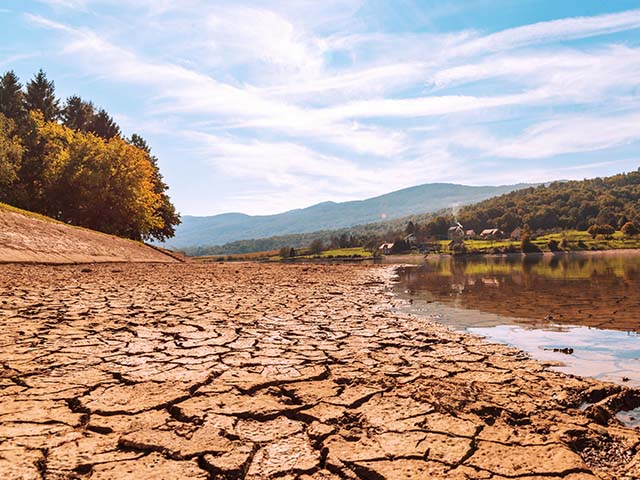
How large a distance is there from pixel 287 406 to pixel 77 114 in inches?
2550

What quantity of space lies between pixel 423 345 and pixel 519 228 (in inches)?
4102

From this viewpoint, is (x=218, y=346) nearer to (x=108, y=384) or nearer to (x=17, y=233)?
(x=108, y=384)

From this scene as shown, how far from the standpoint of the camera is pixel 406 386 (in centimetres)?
419

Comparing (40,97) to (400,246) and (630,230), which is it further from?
(630,230)

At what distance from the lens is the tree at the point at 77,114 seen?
5575 centimetres

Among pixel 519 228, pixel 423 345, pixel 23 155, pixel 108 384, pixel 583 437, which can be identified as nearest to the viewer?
pixel 583 437

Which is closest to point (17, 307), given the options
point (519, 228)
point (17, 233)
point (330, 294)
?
point (330, 294)

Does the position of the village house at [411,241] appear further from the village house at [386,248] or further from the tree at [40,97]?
the tree at [40,97]

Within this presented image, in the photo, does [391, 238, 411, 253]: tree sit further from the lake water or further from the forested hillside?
the lake water

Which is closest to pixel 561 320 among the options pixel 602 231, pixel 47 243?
pixel 47 243

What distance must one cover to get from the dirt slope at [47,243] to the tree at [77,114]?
3870 centimetres

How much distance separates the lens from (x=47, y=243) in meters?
18.4

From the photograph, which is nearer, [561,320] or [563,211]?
[561,320]

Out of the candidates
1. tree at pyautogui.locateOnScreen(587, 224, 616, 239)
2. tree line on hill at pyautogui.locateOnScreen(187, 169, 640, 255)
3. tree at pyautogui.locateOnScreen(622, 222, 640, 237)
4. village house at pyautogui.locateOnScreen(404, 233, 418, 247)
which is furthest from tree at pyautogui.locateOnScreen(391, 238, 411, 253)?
tree at pyautogui.locateOnScreen(622, 222, 640, 237)
